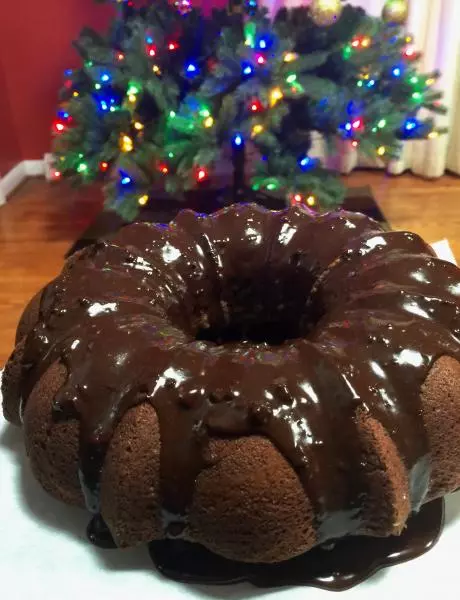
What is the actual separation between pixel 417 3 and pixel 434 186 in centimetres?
88

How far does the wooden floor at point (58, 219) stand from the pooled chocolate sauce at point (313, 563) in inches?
41.9

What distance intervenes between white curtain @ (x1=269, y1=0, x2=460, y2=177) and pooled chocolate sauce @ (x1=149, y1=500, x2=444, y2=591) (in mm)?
2155

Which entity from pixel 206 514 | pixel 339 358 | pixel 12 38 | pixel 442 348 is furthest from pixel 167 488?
pixel 12 38

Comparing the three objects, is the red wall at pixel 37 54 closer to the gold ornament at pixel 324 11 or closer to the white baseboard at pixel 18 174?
the white baseboard at pixel 18 174

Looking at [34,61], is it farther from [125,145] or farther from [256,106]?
[256,106]

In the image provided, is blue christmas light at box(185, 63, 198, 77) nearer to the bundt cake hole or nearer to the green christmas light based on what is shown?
the green christmas light

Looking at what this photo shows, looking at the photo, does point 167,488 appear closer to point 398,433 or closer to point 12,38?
point 398,433

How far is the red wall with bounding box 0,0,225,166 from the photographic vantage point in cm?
320

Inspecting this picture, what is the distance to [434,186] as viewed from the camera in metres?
3.29

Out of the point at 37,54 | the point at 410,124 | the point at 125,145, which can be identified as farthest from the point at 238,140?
the point at 37,54

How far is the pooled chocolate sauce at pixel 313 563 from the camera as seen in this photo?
37.6 inches

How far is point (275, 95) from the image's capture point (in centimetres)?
231

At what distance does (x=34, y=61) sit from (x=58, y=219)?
0.96m

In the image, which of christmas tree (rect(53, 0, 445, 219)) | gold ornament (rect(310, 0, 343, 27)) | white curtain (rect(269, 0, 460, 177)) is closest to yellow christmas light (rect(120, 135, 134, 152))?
christmas tree (rect(53, 0, 445, 219))
